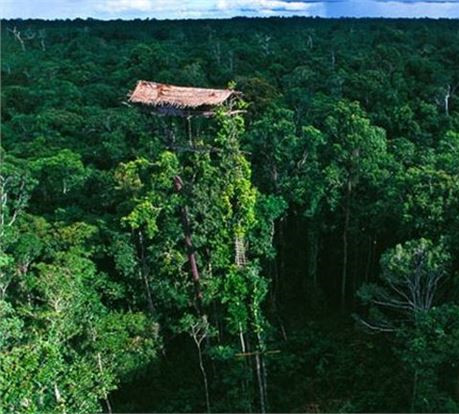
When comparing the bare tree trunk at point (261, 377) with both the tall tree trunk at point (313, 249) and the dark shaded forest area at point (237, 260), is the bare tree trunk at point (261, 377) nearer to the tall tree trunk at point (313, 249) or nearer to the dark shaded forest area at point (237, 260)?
the dark shaded forest area at point (237, 260)

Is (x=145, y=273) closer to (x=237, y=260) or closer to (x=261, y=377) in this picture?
(x=237, y=260)

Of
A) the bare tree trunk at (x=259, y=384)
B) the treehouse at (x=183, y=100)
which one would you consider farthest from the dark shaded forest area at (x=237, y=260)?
the treehouse at (x=183, y=100)

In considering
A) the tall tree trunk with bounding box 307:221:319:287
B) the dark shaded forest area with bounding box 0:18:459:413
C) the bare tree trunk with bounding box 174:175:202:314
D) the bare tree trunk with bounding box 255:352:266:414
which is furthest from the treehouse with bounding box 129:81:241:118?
the bare tree trunk with bounding box 255:352:266:414

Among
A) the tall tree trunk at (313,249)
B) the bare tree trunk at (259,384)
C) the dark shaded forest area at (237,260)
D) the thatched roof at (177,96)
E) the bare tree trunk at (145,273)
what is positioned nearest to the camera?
the dark shaded forest area at (237,260)

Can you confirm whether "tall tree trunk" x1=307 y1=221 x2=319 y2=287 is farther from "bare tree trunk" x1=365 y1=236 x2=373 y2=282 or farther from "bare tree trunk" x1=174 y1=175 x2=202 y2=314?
"bare tree trunk" x1=174 y1=175 x2=202 y2=314

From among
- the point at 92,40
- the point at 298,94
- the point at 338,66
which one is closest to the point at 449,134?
the point at 298,94

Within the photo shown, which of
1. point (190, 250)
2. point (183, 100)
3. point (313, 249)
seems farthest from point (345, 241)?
point (183, 100)

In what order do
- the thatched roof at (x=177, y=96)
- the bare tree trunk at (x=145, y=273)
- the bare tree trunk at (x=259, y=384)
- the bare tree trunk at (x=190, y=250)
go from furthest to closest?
the bare tree trunk at (x=145, y=273)
the bare tree trunk at (x=259, y=384)
the bare tree trunk at (x=190, y=250)
the thatched roof at (x=177, y=96)

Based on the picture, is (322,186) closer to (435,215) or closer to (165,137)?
(435,215)

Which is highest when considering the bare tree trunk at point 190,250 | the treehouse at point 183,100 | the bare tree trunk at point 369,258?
the treehouse at point 183,100
